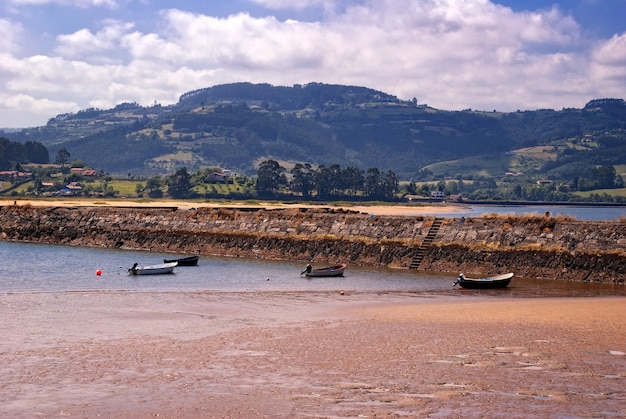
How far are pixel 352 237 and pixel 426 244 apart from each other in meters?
5.35

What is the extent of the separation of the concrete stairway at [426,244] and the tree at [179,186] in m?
143

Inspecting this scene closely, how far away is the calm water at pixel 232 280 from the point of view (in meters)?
35.6

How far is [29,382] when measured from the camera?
17547 mm

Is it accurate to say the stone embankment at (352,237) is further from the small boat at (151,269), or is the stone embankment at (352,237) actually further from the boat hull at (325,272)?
the small boat at (151,269)

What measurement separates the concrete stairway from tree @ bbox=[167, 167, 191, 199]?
142943 mm

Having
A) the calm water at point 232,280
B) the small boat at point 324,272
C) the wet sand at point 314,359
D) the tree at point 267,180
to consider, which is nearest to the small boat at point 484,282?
the calm water at point 232,280

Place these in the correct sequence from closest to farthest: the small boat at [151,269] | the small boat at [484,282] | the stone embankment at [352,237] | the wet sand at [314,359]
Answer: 1. the wet sand at [314,359]
2. the small boat at [484,282]
3. the stone embankment at [352,237]
4. the small boat at [151,269]

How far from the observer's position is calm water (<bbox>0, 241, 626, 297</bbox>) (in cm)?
3562

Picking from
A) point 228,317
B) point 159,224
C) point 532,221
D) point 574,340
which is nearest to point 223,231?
point 159,224

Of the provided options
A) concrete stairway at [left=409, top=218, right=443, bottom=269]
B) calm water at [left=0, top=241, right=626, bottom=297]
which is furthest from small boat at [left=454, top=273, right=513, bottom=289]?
concrete stairway at [left=409, top=218, right=443, bottom=269]

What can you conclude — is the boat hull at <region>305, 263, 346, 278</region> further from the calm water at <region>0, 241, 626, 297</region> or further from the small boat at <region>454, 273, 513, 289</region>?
the small boat at <region>454, 273, 513, 289</region>

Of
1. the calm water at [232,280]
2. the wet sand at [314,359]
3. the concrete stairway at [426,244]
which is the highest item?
the concrete stairway at [426,244]

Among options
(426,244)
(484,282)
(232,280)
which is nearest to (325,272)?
(232,280)

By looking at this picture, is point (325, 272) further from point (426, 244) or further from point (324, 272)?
point (426, 244)
